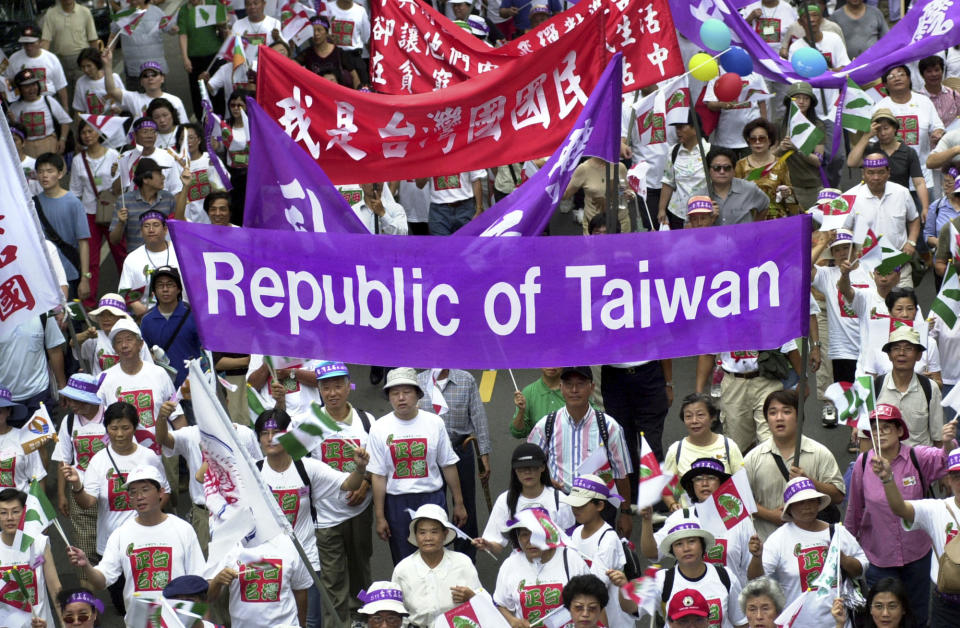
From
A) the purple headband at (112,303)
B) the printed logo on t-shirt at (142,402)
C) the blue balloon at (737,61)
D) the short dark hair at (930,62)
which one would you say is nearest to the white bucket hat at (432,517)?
the printed logo on t-shirt at (142,402)

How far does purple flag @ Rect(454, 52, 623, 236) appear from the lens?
9.60 metres

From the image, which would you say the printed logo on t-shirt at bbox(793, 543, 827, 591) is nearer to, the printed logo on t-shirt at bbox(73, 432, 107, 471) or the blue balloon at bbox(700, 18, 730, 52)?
the printed logo on t-shirt at bbox(73, 432, 107, 471)

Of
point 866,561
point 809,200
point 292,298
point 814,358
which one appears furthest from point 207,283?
point 809,200

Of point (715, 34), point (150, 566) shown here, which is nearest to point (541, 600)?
point (150, 566)

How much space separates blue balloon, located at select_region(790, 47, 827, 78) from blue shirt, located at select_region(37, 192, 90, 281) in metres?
5.93

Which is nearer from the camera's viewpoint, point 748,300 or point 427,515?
point 748,300

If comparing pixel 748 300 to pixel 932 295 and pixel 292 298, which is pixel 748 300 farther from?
pixel 932 295

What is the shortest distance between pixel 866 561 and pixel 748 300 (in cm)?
205

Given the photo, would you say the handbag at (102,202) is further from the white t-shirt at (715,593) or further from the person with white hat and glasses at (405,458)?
the white t-shirt at (715,593)

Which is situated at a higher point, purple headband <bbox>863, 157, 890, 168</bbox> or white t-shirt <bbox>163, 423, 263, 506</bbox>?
purple headband <bbox>863, 157, 890, 168</bbox>

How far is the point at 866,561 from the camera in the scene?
971 centimetres

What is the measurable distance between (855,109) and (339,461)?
5526mm

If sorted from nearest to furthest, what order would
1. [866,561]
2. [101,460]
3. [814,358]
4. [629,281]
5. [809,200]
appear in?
[629,281], [866,561], [101,460], [814,358], [809,200]

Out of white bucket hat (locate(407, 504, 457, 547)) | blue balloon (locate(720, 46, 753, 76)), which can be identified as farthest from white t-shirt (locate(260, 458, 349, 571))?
blue balloon (locate(720, 46, 753, 76))
